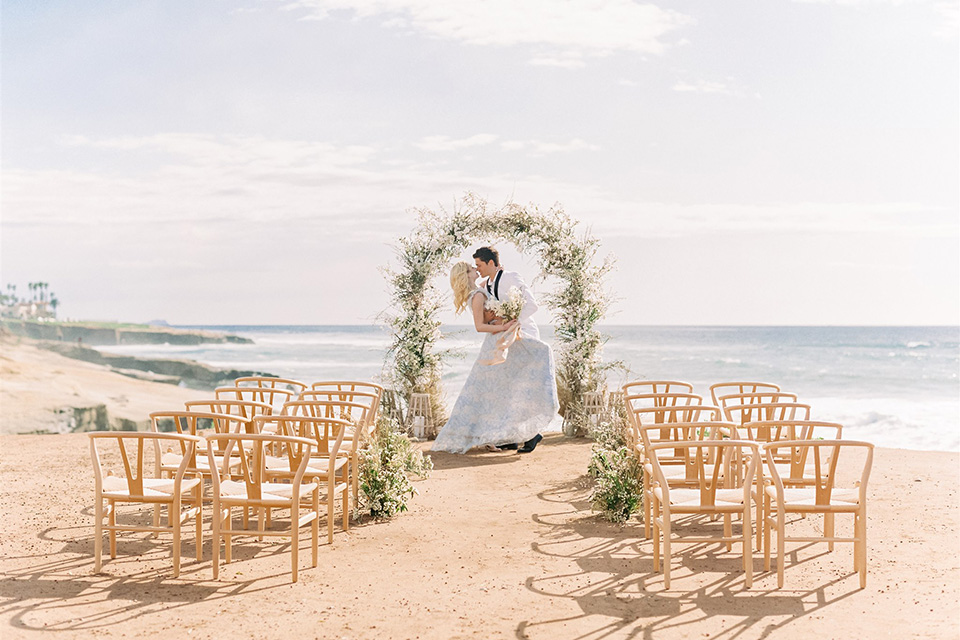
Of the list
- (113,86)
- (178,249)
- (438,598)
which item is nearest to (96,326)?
(178,249)

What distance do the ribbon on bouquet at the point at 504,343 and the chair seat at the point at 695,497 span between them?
14.4 ft

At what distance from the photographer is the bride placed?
955cm

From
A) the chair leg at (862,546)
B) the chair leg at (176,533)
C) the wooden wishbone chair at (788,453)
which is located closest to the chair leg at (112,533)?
the chair leg at (176,533)

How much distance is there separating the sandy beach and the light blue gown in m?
2.35

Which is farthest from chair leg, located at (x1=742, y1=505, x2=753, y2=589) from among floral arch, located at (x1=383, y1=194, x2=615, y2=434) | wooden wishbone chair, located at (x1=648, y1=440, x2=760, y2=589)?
floral arch, located at (x1=383, y1=194, x2=615, y2=434)

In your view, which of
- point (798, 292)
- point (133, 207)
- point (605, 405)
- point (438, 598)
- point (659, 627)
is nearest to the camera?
point (659, 627)

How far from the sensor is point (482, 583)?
4867 mm

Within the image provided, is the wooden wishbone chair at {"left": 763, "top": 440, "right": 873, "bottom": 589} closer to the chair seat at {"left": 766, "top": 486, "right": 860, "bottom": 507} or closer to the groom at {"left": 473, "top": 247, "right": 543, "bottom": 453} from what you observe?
the chair seat at {"left": 766, "top": 486, "right": 860, "bottom": 507}

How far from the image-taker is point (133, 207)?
43250 millimetres

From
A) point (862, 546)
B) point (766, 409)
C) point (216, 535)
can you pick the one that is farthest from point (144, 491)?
point (766, 409)

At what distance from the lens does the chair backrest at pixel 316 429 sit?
5.09 meters

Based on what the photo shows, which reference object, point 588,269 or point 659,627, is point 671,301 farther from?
point 659,627

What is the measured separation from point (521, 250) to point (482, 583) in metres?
6.49

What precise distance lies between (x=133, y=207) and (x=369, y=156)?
15.3m
